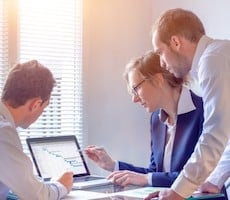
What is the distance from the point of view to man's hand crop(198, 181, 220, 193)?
1960 mm

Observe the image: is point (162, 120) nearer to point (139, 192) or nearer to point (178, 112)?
point (178, 112)

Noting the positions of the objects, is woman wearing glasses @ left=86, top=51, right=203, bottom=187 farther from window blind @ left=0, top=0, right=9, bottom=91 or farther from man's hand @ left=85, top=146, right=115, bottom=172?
window blind @ left=0, top=0, right=9, bottom=91

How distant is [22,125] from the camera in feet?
6.24

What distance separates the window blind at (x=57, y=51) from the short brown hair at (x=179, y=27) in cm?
109

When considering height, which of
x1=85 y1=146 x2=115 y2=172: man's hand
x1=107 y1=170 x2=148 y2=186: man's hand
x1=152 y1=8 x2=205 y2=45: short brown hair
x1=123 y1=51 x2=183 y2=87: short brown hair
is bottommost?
x1=85 y1=146 x2=115 y2=172: man's hand

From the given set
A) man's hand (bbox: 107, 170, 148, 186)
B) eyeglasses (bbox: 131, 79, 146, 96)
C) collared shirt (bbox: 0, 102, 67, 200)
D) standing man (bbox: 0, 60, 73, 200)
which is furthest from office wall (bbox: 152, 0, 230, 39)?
collared shirt (bbox: 0, 102, 67, 200)

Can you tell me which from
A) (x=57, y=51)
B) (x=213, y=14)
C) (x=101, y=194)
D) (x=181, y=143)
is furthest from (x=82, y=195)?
(x=213, y=14)

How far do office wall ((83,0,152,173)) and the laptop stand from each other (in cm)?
65

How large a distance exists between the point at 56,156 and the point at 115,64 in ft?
3.25

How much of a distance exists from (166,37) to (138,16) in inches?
53.0

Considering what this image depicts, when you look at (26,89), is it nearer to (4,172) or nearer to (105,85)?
(4,172)

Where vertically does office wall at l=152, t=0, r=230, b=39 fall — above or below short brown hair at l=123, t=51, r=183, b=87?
Result: above

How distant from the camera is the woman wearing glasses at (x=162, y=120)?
224 centimetres

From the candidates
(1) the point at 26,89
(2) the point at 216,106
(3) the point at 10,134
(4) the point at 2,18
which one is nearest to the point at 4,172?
(3) the point at 10,134
